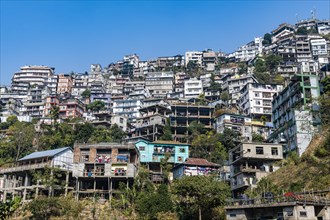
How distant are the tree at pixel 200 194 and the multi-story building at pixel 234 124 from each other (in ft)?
132

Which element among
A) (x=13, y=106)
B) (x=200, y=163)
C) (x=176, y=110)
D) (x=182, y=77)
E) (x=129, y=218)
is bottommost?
(x=129, y=218)

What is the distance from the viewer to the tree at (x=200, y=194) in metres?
48.9

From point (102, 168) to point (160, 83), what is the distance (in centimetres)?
8407

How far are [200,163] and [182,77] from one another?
273 ft

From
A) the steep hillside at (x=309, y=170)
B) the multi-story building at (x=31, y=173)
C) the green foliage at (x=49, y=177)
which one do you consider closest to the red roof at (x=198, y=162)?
the steep hillside at (x=309, y=170)

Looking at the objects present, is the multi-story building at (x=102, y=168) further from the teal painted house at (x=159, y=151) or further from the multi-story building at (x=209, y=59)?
the multi-story building at (x=209, y=59)

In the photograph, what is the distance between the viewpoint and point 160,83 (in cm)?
14738

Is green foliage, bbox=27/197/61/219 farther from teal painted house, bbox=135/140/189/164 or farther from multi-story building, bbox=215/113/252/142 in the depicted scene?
multi-story building, bbox=215/113/252/142

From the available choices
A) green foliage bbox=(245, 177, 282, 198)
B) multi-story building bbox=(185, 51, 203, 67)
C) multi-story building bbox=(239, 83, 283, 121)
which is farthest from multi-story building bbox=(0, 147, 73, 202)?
multi-story building bbox=(185, 51, 203, 67)

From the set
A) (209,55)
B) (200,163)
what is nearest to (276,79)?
(209,55)

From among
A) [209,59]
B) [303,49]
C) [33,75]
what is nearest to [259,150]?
[303,49]

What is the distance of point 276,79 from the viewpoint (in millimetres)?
121188

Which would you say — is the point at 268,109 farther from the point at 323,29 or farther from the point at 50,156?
the point at 323,29

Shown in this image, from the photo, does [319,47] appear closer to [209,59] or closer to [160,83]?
[209,59]
